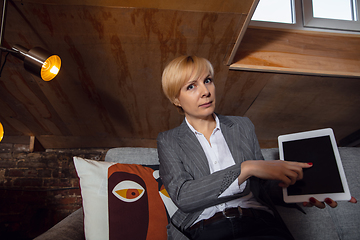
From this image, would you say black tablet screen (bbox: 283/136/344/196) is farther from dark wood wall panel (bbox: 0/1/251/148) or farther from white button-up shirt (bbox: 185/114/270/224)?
dark wood wall panel (bbox: 0/1/251/148)

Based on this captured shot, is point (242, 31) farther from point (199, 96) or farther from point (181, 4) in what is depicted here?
point (199, 96)

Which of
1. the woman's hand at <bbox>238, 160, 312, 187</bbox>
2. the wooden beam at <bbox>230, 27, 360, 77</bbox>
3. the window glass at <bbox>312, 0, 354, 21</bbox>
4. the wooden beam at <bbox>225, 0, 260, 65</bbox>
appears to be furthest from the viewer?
the window glass at <bbox>312, 0, 354, 21</bbox>

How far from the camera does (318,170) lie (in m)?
0.90

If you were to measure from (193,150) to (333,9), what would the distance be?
8.46ft

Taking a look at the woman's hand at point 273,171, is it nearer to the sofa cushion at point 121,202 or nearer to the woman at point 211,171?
the woman at point 211,171

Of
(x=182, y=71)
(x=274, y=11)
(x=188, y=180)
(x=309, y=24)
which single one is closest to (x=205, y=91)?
(x=182, y=71)

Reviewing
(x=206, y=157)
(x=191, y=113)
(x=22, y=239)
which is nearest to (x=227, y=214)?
(x=206, y=157)

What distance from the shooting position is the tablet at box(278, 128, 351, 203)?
2.92ft

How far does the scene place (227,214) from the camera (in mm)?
925

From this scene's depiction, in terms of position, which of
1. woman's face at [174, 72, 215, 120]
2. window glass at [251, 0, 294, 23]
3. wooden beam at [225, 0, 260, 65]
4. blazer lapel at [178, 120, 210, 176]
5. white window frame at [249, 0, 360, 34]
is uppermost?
window glass at [251, 0, 294, 23]

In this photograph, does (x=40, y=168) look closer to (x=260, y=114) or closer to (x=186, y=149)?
(x=186, y=149)

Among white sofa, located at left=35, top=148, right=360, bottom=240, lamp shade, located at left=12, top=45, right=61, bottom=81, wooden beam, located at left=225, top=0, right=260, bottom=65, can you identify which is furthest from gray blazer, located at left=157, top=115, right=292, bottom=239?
lamp shade, located at left=12, top=45, right=61, bottom=81

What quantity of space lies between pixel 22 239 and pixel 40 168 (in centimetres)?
70

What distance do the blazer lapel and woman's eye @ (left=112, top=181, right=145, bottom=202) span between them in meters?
0.29
